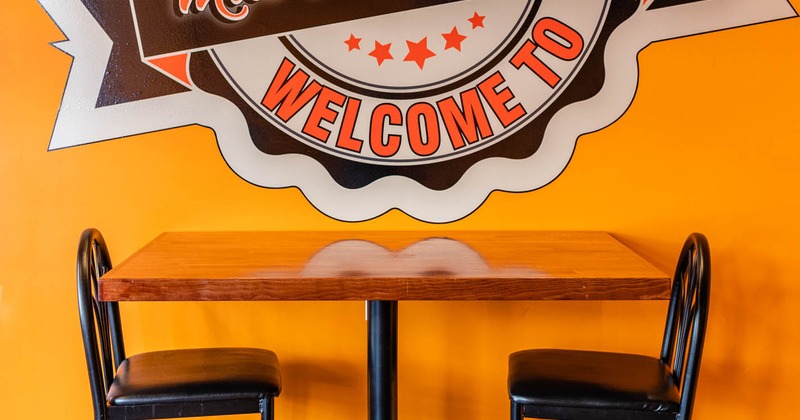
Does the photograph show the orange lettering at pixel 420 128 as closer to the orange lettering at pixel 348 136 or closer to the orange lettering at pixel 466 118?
the orange lettering at pixel 466 118

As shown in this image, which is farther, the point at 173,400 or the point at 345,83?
the point at 345,83

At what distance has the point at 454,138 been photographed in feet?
9.02

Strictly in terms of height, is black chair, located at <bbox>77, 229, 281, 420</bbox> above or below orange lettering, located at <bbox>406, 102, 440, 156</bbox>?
below

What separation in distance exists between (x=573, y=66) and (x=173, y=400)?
1731 millimetres

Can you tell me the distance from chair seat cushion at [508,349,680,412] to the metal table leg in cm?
37

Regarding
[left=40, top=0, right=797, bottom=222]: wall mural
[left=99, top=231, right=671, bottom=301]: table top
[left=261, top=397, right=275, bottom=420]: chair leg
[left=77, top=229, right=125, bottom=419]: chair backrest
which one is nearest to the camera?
[left=99, top=231, right=671, bottom=301]: table top

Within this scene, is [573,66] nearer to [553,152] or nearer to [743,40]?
[553,152]

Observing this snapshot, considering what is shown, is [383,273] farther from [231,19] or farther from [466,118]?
[231,19]

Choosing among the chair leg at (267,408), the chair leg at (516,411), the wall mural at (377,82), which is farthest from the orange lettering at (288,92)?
the chair leg at (516,411)

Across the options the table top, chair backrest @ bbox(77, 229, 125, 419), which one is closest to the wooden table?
the table top

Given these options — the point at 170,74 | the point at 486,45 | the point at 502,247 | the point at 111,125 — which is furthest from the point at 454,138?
the point at 111,125

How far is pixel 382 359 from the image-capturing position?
2348mm

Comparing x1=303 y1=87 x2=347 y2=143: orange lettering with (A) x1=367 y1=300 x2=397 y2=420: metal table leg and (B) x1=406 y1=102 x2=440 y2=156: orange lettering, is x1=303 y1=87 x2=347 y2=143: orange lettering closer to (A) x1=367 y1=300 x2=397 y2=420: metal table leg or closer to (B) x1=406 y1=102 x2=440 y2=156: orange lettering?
(B) x1=406 y1=102 x2=440 y2=156: orange lettering

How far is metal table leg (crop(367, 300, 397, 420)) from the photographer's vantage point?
2314 mm
